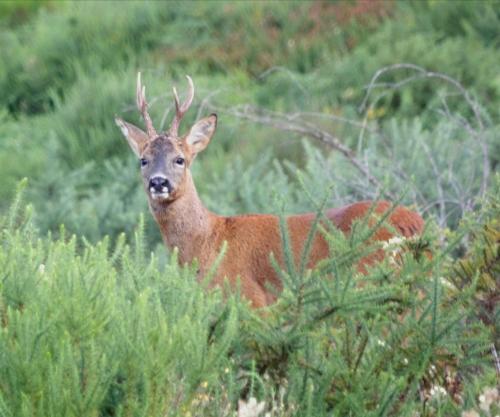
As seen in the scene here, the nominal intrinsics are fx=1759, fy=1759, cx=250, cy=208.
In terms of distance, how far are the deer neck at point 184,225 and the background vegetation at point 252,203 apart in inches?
14.7

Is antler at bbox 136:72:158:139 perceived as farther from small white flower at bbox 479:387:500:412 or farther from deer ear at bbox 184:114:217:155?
small white flower at bbox 479:387:500:412

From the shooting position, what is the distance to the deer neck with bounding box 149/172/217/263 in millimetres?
9625

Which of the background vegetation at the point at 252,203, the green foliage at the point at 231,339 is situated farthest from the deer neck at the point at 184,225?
the green foliage at the point at 231,339

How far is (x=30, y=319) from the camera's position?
17.1 feet

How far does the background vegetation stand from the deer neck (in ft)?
1.23

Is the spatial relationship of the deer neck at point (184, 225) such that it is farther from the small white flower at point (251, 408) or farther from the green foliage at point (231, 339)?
the small white flower at point (251, 408)

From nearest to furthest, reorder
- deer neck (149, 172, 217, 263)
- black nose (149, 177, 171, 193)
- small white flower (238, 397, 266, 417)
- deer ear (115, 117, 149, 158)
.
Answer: small white flower (238, 397, 266, 417) → black nose (149, 177, 171, 193) → deer neck (149, 172, 217, 263) → deer ear (115, 117, 149, 158)

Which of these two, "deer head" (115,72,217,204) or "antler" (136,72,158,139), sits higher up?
"antler" (136,72,158,139)

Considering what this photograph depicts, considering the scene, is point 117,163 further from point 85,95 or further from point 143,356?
point 143,356

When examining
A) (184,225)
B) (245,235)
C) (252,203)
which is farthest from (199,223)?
(252,203)

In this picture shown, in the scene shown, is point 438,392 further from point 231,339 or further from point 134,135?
point 134,135

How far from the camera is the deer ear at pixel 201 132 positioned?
10.2 m

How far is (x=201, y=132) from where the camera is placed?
404 inches

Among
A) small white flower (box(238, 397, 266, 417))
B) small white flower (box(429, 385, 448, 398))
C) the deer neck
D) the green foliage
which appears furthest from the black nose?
small white flower (box(238, 397, 266, 417))
